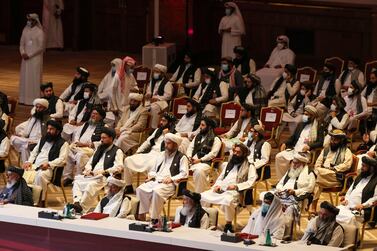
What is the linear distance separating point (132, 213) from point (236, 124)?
338 centimetres

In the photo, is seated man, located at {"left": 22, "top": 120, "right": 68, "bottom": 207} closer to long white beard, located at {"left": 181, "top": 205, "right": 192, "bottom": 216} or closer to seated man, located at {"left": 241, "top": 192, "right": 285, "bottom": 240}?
long white beard, located at {"left": 181, "top": 205, "right": 192, "bottom": 216}

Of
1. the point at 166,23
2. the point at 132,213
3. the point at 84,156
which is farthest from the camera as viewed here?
the point at 166,23

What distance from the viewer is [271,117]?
1858 cm

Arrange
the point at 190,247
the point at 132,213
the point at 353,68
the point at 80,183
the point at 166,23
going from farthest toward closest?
the point at 166,23 < the point at 353,68 < the point at 80,183 < the point at 132,213 < the point at 190,247

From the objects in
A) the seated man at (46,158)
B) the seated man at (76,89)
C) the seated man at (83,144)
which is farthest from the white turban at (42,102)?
the seated man at (76,89)

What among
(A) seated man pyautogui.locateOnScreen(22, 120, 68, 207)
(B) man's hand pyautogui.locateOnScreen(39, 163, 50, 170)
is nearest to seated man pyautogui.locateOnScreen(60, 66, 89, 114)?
(A) seated man pyautogui.locateOnScreen(22, 120, 68, 207)

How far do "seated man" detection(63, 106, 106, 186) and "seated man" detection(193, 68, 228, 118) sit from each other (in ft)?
7.50

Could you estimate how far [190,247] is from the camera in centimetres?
1271

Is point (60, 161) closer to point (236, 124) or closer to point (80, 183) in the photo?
point (80, 183)

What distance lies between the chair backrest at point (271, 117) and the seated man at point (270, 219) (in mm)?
4089

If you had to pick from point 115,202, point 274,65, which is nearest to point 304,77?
point 274,65

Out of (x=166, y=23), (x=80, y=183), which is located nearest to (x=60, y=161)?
(x=80, y=183)

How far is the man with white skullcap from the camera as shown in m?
20.0

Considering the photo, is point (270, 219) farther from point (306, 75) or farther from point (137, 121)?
point (306, 75)
